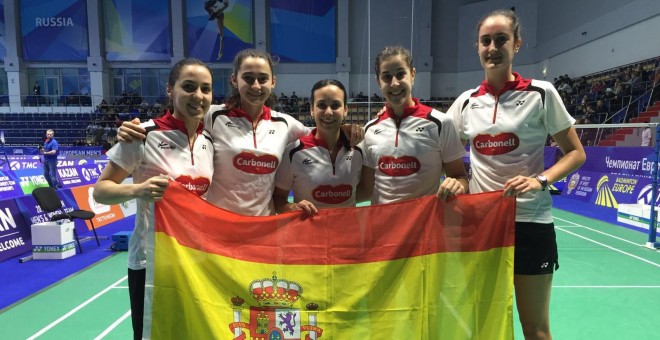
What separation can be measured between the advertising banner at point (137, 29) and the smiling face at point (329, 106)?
91.1 ft

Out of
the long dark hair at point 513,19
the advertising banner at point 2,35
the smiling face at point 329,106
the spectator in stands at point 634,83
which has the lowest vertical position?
the smiling face at point 329,106

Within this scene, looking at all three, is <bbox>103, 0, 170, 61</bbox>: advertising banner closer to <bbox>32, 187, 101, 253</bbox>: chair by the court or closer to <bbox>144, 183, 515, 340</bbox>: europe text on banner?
<bbox>32, 187, 101, 253</bbox>: chair by the court

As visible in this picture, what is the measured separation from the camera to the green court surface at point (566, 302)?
400cm

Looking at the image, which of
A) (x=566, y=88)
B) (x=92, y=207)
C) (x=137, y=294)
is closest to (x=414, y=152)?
(x=137, y=294)

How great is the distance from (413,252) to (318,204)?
72cm

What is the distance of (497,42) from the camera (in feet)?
7.65

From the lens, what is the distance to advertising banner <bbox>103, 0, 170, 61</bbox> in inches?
1048

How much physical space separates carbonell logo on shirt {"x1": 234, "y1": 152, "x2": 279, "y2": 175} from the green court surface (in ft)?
8.14

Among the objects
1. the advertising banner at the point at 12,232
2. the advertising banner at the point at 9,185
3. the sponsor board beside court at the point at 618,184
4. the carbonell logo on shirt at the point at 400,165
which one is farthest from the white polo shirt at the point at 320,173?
the advertising banner at the point at 9,185

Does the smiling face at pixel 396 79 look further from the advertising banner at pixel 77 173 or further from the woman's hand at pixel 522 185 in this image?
the advertising banner at pixel 77 173

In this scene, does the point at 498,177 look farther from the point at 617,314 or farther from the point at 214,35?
the point at 214,35

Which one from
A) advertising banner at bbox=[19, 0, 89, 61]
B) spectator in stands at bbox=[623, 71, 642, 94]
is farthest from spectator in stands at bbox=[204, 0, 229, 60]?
spectator in stands at bbox=[623, 71, 642, 94]

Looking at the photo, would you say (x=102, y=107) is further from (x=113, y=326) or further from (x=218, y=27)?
Result: (x=113, y=326)

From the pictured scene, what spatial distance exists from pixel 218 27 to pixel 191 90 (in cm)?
2674
